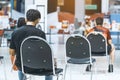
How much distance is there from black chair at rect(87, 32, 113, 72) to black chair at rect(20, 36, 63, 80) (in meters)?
1.87

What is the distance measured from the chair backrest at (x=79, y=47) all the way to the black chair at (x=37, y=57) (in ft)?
3.53

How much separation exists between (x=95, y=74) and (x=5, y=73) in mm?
1478

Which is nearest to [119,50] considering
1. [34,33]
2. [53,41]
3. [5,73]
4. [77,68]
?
[53,41]

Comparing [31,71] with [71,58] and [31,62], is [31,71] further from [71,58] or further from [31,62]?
[71,58]

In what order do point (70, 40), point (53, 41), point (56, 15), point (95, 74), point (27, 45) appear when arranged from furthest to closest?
point (56, 15) < point (53, 41) < point (95, 74) < point (70, 40) < point (27, 45)

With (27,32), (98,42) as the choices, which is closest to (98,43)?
(98,42)

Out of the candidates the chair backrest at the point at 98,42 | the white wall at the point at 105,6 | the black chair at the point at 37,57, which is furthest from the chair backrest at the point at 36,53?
the white wall at the point at 105,6

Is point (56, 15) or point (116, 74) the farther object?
point (56, 15)

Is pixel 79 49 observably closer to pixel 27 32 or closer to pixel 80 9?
pixel 27 32

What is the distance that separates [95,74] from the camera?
244 inches

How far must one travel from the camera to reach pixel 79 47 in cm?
505

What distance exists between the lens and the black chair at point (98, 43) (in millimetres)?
5766

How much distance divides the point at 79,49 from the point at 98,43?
83 cm

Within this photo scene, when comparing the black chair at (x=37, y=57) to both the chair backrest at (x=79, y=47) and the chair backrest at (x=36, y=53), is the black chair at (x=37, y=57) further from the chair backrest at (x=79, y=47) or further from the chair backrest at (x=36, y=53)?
the chair backrest at (x=79, y=47)
